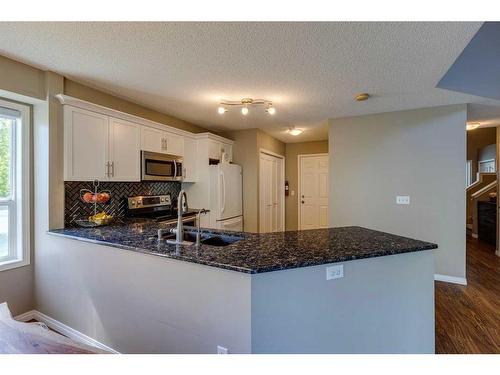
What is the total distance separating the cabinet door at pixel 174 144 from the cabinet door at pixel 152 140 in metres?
0.08

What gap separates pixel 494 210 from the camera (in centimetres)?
543

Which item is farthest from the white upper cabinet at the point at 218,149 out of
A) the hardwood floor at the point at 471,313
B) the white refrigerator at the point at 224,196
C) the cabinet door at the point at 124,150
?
the hardwood floor at the point at 471,313

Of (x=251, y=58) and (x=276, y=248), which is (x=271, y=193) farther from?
(x=276, y=248)

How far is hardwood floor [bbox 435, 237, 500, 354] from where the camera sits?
220 cm

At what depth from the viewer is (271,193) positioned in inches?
227

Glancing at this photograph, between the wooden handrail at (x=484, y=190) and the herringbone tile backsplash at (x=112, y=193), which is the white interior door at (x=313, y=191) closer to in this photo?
the herringbone tile backsplash at (x=112, y=193)

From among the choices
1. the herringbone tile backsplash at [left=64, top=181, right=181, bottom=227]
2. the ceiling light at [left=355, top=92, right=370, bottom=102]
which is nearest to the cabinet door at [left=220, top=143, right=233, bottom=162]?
the herringbone tile backsplash at [left=64, top=181, right=181, bottom=227]

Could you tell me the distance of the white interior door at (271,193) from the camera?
17.2 ft

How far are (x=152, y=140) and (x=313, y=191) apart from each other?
4.03 metres

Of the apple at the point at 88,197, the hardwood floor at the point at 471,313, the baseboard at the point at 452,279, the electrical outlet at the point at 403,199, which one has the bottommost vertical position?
the hardwood floor at the point at 471,313

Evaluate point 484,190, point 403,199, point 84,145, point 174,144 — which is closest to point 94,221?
point 84,145

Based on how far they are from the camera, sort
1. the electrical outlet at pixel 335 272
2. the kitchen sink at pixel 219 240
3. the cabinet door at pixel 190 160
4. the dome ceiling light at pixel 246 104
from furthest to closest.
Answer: the cabinet door at pixel 190 160 < the dome ceiling light at pixel 246 104 < the kitchen sink at pixel 219 240 < the electrical outlet at pixel 335 272

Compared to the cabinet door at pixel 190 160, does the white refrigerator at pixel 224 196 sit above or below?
below
